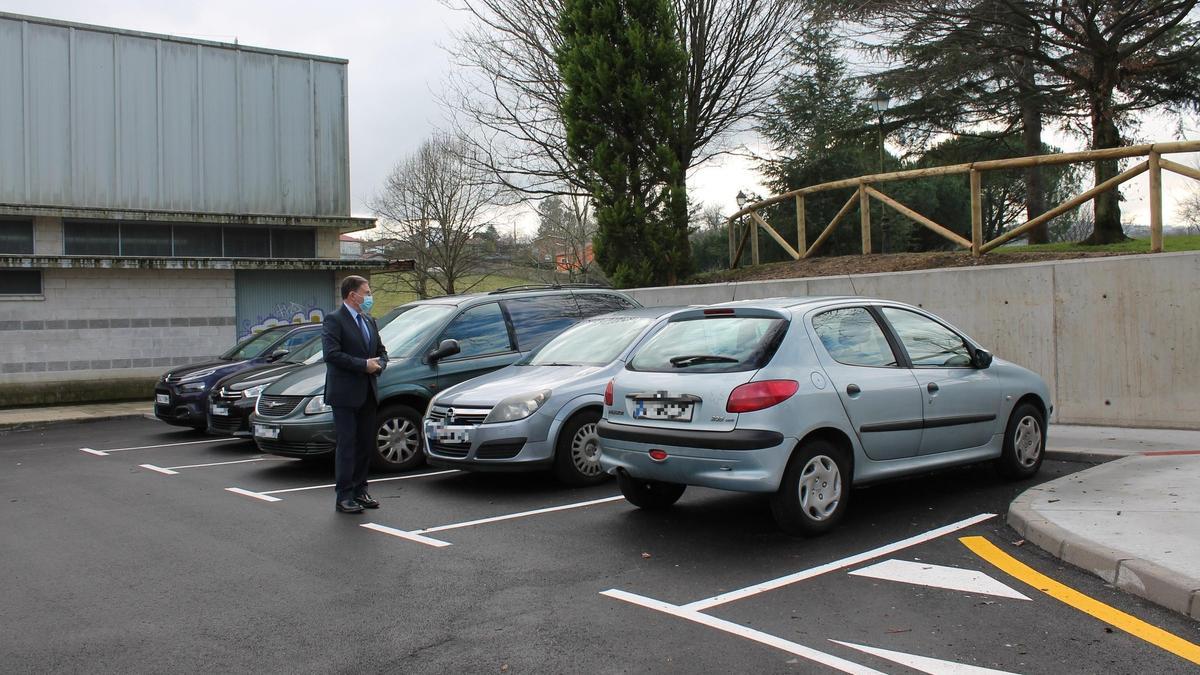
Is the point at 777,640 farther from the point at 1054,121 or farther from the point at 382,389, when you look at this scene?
the point at 1054,121

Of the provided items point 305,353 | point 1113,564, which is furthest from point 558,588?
point 305,353

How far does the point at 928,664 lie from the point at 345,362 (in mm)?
4926

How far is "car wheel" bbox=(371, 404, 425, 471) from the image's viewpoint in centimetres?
932

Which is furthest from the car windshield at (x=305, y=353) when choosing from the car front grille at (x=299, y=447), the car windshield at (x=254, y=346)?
the car front grille at (x=299, y=447)

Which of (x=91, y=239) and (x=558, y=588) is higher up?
(x=91, y=239)

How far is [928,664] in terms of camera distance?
3.96 metres

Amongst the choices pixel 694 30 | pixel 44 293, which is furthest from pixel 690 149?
pixel 44 293

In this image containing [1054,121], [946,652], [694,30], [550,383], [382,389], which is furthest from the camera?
[694,30]

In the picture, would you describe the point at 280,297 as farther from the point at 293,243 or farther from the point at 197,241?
the point at 197,241

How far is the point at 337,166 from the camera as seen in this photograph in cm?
2373

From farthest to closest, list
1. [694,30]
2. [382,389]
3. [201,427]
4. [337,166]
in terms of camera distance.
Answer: [337,166] → [694,30] → [201,427] → [382,389]

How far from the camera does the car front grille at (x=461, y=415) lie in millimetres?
7953

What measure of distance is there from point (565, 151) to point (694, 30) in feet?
14.1

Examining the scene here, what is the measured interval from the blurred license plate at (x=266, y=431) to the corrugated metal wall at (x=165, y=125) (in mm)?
13994
